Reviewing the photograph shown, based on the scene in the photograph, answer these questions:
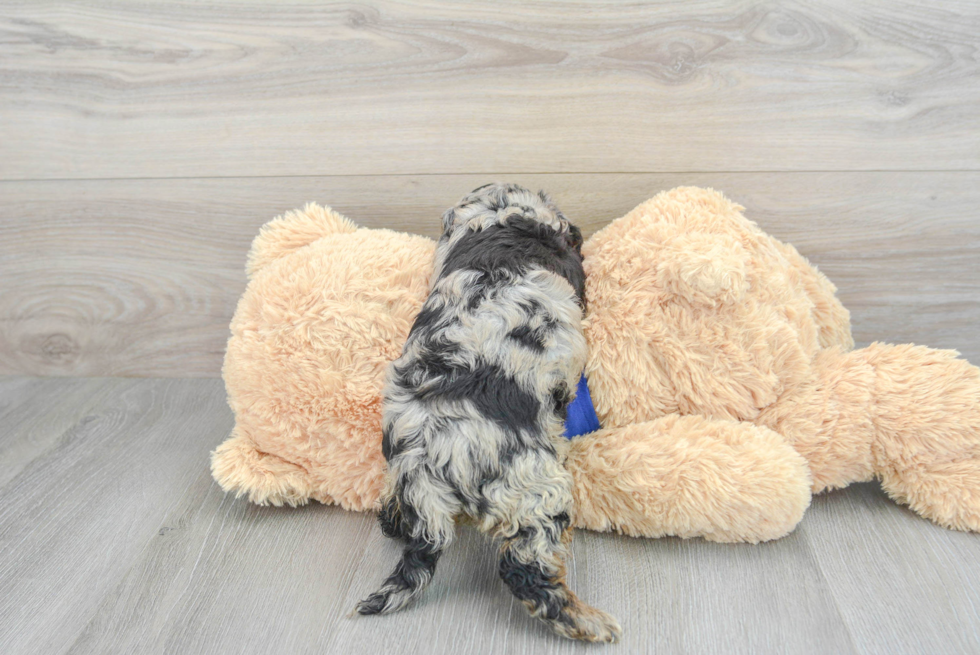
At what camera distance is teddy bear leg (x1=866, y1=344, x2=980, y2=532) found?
45.2 inches

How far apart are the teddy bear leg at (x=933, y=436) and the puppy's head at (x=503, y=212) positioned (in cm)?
58

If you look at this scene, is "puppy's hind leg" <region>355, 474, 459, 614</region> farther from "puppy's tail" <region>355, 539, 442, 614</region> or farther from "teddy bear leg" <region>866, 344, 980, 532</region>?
"teddy bear leg" <region>866, 344, 980, 532</region>

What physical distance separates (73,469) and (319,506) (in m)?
0.55

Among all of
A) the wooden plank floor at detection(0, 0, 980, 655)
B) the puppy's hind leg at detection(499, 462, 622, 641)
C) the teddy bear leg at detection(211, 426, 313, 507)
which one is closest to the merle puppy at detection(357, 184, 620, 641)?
the puppy's hind leg at detection(499, 462, 622, 641)

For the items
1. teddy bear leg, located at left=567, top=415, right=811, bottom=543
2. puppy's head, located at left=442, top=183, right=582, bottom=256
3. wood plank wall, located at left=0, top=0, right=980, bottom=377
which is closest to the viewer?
teddy bear leg, located at left=567, top=415, right=811, bottom=543

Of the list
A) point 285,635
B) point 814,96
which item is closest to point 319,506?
point 285,635

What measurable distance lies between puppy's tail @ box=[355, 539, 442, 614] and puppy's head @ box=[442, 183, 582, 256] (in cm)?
52

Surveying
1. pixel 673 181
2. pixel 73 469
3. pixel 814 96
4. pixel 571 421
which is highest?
pixel 814 96

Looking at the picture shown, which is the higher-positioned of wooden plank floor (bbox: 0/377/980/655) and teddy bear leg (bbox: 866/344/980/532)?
teddy bear leg (bbox: 866/344/980/532)

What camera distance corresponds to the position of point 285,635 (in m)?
1.03

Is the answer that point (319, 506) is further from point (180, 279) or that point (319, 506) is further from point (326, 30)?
point (326, 30)

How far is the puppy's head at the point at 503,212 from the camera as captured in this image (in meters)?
1.20

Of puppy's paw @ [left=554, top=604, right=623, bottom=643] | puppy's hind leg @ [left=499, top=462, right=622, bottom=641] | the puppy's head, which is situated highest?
the puppy's head

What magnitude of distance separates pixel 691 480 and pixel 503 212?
52cm
